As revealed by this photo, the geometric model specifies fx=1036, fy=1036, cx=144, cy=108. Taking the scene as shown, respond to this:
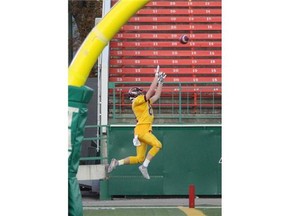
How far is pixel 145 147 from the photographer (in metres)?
14.9

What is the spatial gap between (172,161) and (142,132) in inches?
60.2

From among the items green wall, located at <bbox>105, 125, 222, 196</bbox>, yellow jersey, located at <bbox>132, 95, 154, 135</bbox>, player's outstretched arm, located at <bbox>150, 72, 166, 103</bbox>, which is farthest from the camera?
green wall, located at <bbox>105, 125, 222, 196</bbox>

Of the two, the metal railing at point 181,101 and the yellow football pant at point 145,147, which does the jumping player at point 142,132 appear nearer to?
the yellow football pant at point 145,147

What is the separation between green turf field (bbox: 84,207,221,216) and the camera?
1172cm

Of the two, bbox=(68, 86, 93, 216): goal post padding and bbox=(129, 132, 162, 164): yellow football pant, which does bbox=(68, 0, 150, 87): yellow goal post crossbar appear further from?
bbox=(129, 132, 162, 164): yellow football pant

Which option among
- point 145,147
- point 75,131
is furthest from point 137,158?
point 75,131

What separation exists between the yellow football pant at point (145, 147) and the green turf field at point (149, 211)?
1577mm

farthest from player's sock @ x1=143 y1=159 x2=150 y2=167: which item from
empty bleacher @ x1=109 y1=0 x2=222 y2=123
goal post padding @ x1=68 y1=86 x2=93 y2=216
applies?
goal post padding @ x1=68 y1=86 x2=93 y2=216

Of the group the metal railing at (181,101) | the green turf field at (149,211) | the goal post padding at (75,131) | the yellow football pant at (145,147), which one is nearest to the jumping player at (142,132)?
the yellow football pant at (145,147)

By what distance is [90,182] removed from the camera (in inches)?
684
